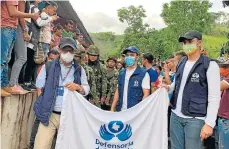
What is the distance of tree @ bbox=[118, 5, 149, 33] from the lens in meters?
33.0

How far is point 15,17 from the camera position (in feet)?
13.0

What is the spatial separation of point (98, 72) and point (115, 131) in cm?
171

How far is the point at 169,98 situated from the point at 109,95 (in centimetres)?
220

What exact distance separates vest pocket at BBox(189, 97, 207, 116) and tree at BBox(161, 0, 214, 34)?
84.5 ft

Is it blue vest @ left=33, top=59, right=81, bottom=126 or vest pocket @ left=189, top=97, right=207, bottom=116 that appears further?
blue vest @ left=33, top=59, right=81, bottom=126

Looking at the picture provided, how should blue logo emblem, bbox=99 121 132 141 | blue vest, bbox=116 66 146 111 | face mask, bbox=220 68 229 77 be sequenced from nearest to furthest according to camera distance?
face mask, bbox=220 68 229 77 < blue logo emblem, bbox=99 121 132 141 < blue vest, bbox=116 66 146 111

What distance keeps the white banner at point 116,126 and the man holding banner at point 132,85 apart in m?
0.38

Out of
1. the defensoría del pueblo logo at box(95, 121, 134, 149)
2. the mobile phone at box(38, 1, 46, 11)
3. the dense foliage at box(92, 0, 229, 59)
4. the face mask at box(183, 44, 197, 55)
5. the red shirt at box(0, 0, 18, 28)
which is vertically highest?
the dense foliage at box(92, 0, 229, 59)

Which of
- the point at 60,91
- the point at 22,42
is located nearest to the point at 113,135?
the point at 60,91

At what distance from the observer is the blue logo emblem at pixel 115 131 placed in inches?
162

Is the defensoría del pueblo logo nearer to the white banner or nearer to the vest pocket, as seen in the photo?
the white banner

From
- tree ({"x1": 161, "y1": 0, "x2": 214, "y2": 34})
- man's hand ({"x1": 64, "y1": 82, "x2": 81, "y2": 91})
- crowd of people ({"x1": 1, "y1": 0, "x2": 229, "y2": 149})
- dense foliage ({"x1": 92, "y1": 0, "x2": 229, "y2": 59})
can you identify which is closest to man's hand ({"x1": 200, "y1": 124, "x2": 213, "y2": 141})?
crowd of people ({"x1": 1, "y1": 0, "x2": 229, "y2": 149})

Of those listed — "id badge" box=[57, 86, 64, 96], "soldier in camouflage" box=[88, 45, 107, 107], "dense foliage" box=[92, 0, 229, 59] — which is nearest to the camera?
"id badge" box=[57, 86, 64, 96]

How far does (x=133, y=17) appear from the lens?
34094 millimetres
